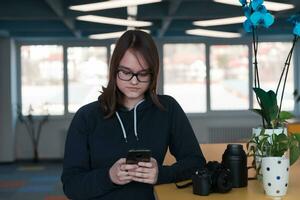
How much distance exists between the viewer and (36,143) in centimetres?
1023

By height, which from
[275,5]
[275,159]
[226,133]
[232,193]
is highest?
[275,5]

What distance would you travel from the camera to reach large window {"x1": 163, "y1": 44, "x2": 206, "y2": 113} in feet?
33.9

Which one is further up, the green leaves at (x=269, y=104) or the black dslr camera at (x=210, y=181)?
the green leaves at (x=269, y=104)

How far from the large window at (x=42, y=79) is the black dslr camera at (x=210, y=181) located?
28.8ft

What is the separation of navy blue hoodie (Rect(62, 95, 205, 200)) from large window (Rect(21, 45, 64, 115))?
28.3ft

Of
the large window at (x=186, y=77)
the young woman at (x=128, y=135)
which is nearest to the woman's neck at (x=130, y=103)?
the young woman at (x=128, y=135)

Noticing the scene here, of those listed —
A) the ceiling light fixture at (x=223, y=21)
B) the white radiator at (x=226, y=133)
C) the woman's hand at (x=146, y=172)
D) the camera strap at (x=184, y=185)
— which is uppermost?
the ceiling light fixture at (x=223, y=21)

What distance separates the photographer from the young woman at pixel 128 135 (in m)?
1.81

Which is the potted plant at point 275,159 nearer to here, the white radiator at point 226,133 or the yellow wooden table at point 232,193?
the yellow wooden table at point 232,193

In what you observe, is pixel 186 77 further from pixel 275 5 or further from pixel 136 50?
pixel 136 50

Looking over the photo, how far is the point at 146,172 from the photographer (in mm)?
1743

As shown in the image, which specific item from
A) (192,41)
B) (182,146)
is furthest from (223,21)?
(182,146)

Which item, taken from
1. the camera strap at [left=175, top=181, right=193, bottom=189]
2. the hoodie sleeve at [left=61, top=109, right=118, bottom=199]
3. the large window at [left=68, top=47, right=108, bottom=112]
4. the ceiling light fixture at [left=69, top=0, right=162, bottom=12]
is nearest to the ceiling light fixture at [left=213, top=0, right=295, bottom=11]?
the ceiling light fixture at [left=69, top=0, right=162, bottom=12]

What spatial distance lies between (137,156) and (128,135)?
0.66 feet
